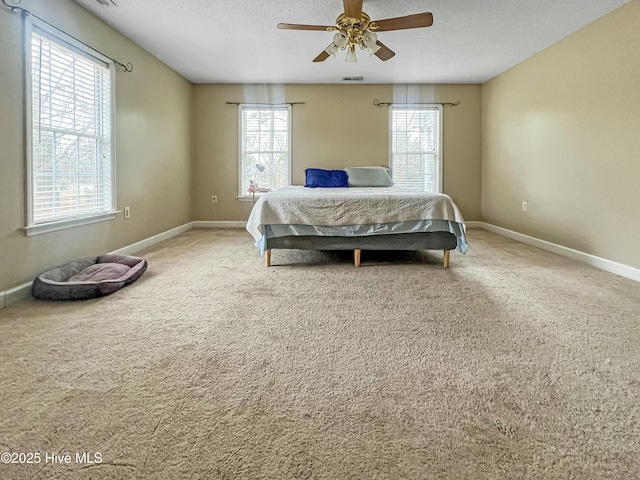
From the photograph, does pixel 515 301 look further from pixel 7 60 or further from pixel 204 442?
pixel 7 60

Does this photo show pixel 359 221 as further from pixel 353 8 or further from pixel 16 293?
pixel 16 293

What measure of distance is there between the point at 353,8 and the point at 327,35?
105cm

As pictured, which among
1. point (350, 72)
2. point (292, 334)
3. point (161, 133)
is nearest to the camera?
point (292, 334)

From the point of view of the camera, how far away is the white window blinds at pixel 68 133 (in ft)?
8.25

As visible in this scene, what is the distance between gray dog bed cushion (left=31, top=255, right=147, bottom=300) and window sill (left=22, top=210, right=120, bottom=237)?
281mm

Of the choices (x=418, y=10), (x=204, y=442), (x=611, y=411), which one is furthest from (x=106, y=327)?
(x=418, y=10)

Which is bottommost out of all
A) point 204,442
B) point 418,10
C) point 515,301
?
point 204,442

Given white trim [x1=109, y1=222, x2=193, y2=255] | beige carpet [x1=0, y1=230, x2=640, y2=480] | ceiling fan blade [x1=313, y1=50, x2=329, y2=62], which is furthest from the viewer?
white trim [x1=109, y1=222, x2=193, y2=255]

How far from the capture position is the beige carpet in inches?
38.5

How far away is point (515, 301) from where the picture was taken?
2295mm

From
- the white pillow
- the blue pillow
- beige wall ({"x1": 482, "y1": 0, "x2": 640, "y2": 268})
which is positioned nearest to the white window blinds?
the blue pillow

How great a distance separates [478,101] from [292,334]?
5316mm

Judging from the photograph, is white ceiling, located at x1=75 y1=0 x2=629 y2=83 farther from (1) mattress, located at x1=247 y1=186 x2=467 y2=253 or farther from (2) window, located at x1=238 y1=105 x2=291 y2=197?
(1) mattress, located at x1=247 y1=186 x2=467 y2=253

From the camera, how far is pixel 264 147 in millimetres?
5703
